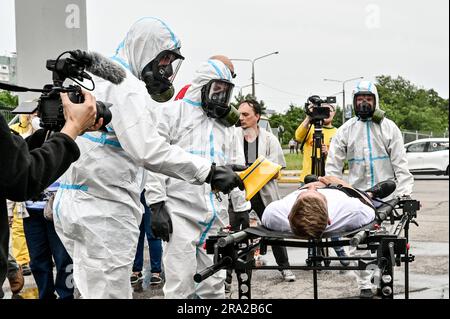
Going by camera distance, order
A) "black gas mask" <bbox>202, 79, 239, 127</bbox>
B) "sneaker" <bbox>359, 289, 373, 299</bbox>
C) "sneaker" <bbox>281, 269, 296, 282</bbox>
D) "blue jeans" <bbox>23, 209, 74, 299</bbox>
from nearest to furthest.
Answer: "black gas mask" <bbox>202, 79, 239, 127</bbox>
"blue jeans" <bbox>23, 209, 74, 299</bbox>
"sneaker" <bbox>359, 289, 373, 299</bbox>
"sneaker" <bbox>281, 269, 296, 282</bbox>

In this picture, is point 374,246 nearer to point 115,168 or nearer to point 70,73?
point 115,168

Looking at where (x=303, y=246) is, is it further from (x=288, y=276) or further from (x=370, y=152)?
(x=288, y=276)

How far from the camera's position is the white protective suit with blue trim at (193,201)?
3.94m

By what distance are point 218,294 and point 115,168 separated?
1.23m

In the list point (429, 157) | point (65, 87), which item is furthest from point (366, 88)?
point (429, 157)

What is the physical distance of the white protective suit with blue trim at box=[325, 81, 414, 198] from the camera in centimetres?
548

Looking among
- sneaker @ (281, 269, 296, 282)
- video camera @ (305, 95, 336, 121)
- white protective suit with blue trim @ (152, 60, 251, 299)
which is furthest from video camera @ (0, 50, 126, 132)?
sneaker @ (281, 269, 296, 282)

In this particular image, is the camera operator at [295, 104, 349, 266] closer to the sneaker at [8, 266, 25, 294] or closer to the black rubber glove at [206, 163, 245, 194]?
the sneaker at [8, 266, 25, 294]

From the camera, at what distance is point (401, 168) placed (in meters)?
5.39

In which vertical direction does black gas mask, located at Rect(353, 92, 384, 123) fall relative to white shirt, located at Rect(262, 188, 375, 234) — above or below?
above

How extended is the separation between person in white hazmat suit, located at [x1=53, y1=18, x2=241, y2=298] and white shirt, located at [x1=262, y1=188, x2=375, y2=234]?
0.61 metres

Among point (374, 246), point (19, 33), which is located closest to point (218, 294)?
point (374, 246)

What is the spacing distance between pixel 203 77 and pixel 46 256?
1.71 meters

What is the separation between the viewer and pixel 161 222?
3.90 m
